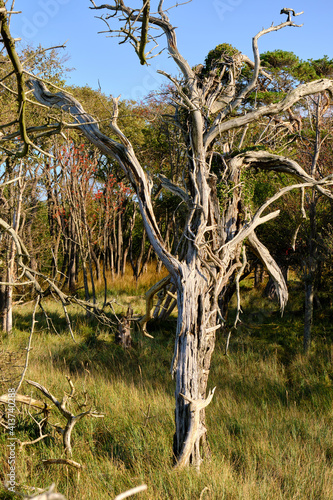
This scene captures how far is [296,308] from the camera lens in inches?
411

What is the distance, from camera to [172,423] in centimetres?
476

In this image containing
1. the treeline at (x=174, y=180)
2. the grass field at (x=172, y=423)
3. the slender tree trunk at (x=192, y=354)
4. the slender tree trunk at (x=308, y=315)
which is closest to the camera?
the grass field at (x=172, y=423)

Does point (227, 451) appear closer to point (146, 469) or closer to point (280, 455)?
point (280, 455)

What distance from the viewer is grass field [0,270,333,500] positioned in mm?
3504

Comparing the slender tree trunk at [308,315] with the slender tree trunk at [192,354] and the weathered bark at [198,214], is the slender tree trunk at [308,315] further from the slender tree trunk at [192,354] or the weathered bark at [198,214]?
the slender tree trunk at [192,354]

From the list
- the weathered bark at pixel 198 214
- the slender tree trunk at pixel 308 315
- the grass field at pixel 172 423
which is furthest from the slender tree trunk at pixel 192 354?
the slender tree trunk at pixel 308 315

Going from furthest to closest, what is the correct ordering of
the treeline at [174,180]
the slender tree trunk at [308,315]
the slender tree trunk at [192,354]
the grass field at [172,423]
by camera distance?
the slender tree trunk at [308,315], the treeline at [174,180], the slender tree trunk at [192,354], the grass field at [172,423]

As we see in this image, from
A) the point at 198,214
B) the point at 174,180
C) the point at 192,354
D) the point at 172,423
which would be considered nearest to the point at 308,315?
the point at 172,423

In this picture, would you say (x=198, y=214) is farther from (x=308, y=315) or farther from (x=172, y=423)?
(x=308, y=315)

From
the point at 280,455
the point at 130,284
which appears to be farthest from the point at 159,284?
the point at 130,284

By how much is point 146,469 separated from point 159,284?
174 centimetres

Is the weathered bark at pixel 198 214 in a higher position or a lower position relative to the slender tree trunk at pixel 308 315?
higher

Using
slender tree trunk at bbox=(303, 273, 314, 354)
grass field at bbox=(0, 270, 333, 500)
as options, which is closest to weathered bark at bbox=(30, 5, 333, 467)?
grass field at bbox=(0, 270, 333, 500)

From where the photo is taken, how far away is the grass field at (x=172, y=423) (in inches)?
138
